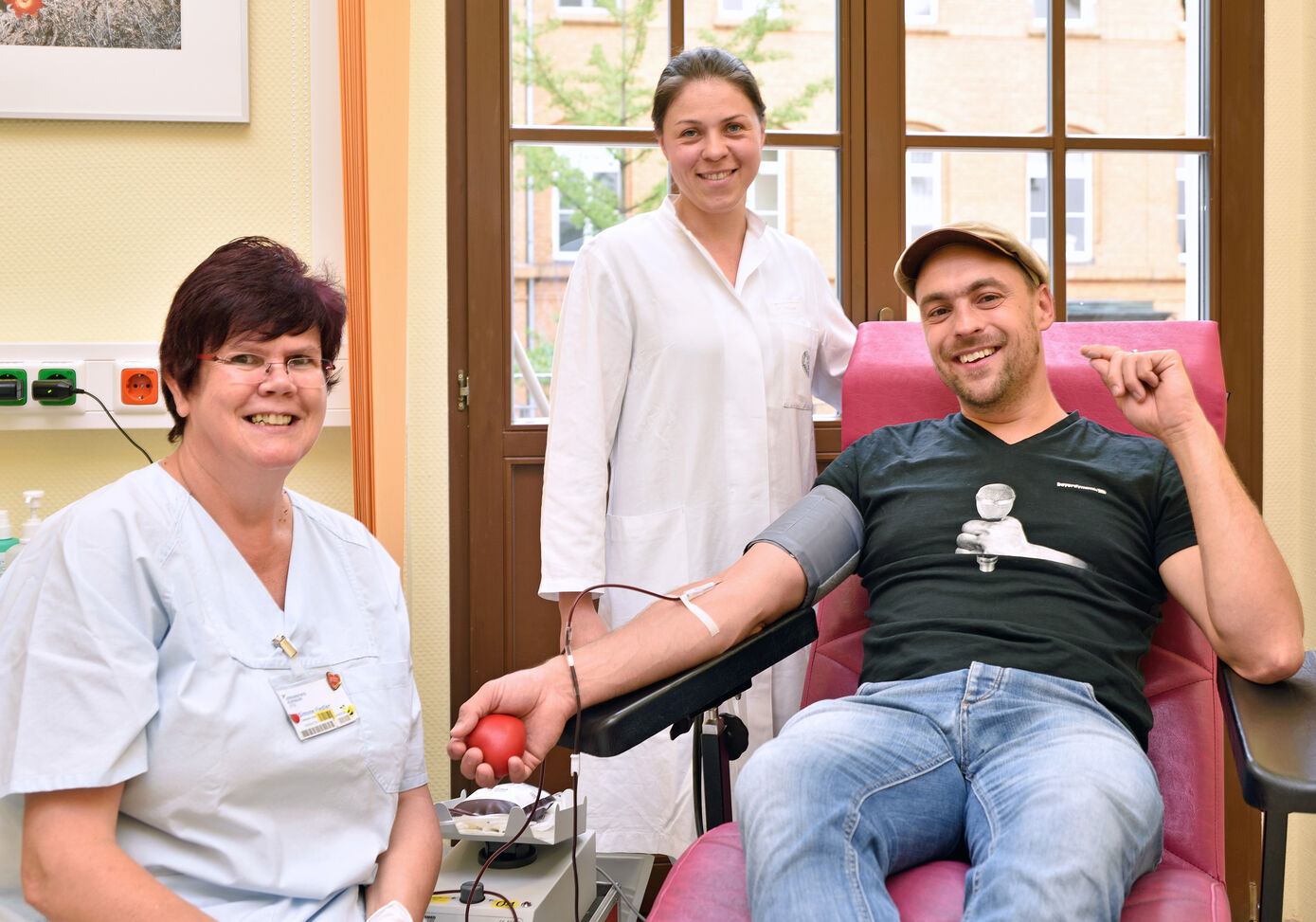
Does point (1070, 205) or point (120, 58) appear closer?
point (120, 58)

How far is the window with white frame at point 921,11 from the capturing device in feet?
7.56

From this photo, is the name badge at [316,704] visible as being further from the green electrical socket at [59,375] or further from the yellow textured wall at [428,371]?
the green electrical socket at [59,375]

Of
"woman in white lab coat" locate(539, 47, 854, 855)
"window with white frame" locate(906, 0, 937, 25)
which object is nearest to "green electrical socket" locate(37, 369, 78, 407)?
"woman in white lab coat" locate(539, 47, 854, 855)

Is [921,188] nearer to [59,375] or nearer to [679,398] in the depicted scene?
[679,398]

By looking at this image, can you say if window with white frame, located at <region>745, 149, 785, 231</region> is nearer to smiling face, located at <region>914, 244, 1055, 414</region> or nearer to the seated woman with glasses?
smiling face, located at <region>914, 244, 1055, 414</region>

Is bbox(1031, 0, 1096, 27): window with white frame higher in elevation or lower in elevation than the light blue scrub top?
higher

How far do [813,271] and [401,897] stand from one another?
127 centimetres

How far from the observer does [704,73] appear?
1.75 metres

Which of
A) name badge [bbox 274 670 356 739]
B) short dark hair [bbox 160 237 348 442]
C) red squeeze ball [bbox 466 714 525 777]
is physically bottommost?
red squeeze ball [bbox 466 714 525 777]

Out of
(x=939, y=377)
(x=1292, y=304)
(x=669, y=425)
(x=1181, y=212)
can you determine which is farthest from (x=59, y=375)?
(x=1292, y=304)

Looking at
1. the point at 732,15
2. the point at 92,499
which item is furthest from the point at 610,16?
the point at 92,499

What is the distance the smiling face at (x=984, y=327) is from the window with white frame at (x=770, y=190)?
78 cm

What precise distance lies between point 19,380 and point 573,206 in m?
1.13

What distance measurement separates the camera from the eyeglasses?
1106 mm
